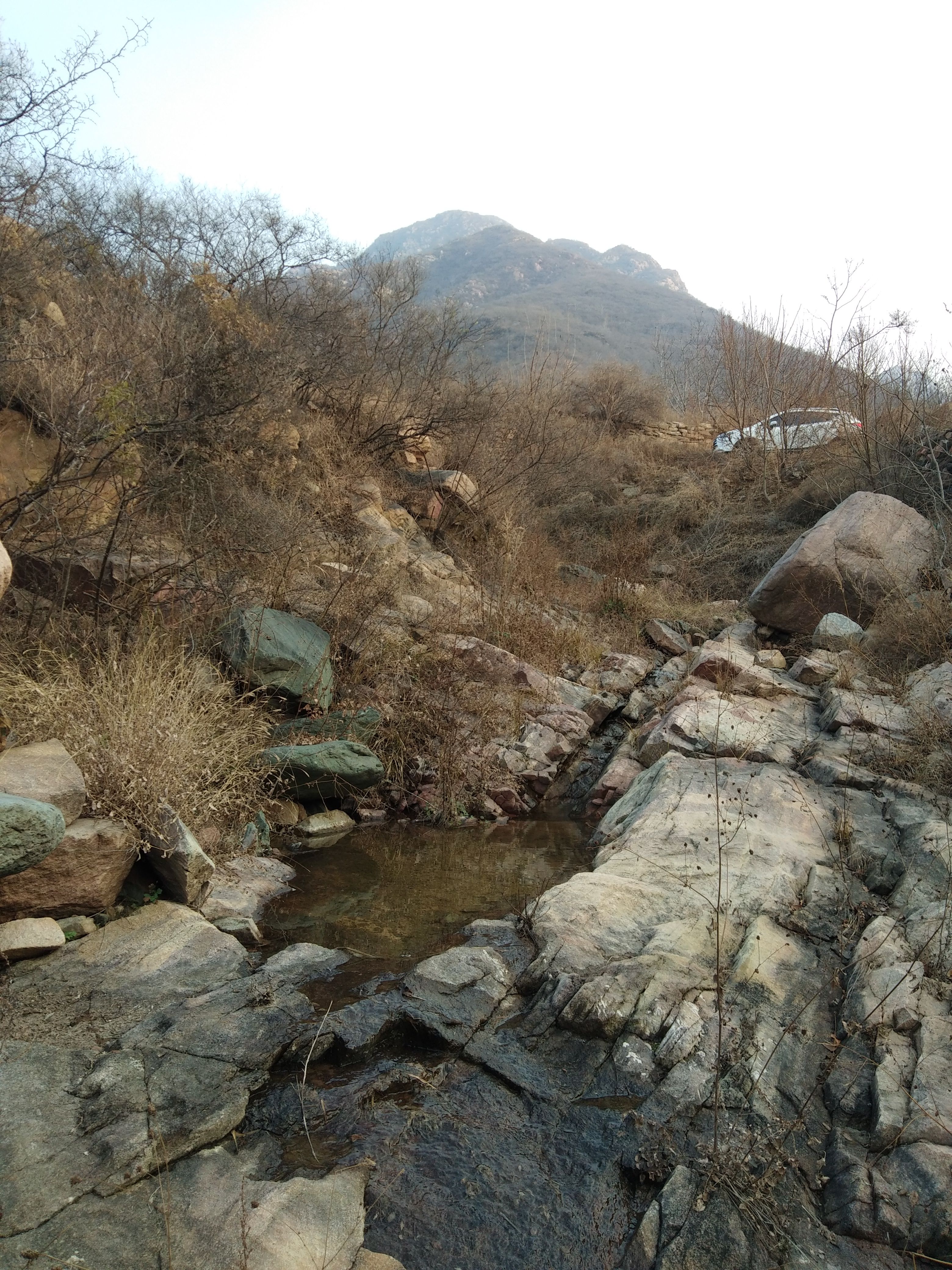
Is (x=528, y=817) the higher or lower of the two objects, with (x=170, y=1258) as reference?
lower

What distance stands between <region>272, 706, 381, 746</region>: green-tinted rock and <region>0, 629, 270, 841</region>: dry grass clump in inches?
15.8

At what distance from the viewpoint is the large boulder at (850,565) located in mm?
9602

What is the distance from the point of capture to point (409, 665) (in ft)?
26.6

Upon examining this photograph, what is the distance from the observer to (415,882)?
568 centimetres

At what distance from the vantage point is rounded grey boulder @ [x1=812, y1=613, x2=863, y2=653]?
911 cm

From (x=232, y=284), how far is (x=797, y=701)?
32.6 feet

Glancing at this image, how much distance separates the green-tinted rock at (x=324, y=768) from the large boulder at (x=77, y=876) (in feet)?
5.92

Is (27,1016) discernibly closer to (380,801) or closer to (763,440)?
(380,801)

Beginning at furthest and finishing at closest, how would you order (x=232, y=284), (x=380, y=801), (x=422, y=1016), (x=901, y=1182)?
(x=232, y=284), (x=380, y=801), (x=422, y=1016), (x=901, y=1182)

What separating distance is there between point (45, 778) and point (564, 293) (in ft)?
260

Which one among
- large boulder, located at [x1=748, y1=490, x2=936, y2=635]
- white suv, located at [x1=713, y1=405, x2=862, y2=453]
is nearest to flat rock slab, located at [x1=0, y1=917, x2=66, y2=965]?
large boulder, located at [x1=748, y1=490, x2=936, y2=635]

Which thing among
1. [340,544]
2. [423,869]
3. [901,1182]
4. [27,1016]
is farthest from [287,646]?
[901,1182]

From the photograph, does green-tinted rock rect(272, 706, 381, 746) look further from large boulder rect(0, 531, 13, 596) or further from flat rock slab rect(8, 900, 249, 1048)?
large boulder rect(0, 531, 13, 596)

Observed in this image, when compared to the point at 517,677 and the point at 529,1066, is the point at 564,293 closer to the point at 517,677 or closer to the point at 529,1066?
the point at 517,677
